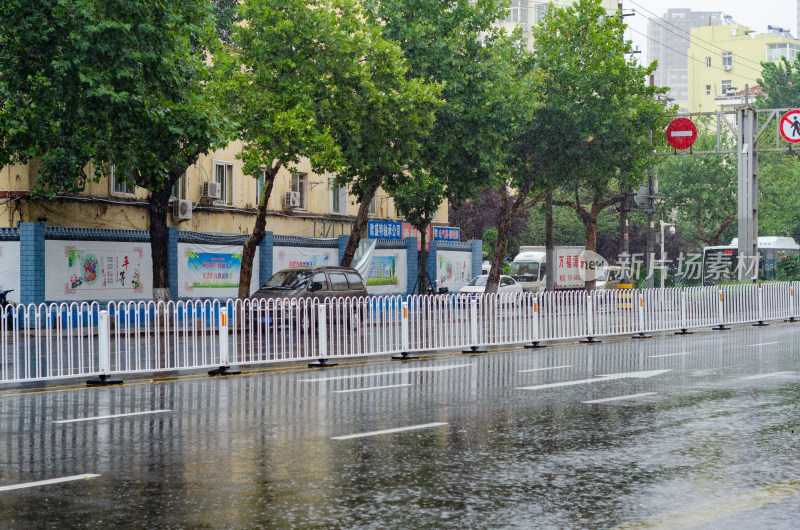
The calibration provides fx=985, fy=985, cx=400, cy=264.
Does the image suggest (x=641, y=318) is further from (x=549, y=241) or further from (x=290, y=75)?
(x=549, y=241)

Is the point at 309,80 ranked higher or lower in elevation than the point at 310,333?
higher

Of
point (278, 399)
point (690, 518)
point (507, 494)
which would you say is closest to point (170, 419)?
point (278, 399)

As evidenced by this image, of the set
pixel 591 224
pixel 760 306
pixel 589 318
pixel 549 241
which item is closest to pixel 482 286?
pixel 549 241

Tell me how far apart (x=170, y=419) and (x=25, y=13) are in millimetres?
8167

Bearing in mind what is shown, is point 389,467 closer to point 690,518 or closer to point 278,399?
point 690,518

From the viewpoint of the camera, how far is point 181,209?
30875 mm

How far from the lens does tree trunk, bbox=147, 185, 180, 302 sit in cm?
2789

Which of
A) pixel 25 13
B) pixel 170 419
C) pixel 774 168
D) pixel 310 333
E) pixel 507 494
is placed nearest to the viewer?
pixel 507 494

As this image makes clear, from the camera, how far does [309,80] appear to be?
1011 inches

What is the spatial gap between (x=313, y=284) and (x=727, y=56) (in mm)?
105845

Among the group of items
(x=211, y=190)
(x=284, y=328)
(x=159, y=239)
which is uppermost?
(x=211, y=190)

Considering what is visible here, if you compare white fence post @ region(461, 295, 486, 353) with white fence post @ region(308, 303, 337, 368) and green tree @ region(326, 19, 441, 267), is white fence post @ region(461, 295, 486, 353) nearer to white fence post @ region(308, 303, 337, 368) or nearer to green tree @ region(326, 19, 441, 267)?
white fence post @ region(308, 303, 337, 368)

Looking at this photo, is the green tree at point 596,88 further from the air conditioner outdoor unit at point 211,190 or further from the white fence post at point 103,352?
the white fence post at point 103,352

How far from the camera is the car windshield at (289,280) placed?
83.3 feet
